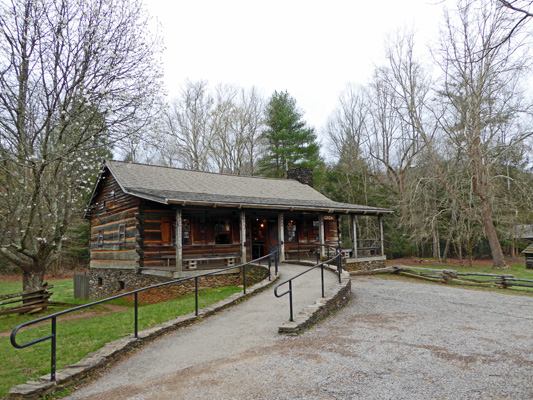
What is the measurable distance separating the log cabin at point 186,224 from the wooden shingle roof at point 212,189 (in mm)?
48

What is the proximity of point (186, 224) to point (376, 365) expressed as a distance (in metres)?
12.4

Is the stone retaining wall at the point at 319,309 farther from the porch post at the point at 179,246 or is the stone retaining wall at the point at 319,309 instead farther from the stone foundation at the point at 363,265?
the stone foundation at the point at 363,265

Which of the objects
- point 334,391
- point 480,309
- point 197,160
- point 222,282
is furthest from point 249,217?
point 197,160

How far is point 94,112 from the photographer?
928cm

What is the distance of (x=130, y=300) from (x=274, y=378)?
12196mm

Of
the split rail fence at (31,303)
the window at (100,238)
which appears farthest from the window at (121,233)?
the split rail fence at (31,303)

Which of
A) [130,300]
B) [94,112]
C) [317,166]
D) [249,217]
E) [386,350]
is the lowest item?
[130,300]

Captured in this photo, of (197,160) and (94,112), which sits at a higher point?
(197,160)

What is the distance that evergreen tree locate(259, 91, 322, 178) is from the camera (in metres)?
34.9

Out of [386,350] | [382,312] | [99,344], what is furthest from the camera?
[382,312]

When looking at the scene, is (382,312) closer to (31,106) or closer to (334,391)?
(334,391)

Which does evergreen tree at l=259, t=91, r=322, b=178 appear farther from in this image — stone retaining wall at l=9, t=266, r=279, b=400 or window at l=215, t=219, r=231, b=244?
stone retaining wall at l=9, t=266, r=279, b=400

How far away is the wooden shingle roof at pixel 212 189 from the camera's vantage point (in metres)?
14.1

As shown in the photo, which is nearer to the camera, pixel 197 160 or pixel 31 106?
pixel 31 106
